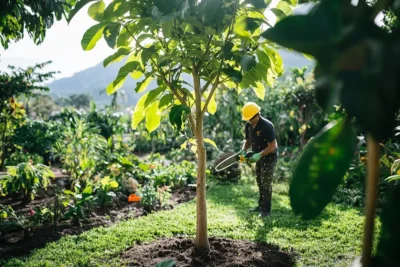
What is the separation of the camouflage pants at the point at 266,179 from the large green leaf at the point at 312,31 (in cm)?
531

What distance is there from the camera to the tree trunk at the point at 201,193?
3.12 m

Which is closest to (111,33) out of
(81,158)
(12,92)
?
(81,158)

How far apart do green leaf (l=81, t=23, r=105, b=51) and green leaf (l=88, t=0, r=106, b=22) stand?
0.07 metres

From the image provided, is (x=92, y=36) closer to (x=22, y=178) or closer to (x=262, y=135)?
(x=262, y=135)

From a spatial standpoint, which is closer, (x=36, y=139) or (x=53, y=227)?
(x=53, y=227)

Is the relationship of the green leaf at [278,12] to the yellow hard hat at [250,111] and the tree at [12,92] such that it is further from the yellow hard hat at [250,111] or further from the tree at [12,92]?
the tree at [12,92]

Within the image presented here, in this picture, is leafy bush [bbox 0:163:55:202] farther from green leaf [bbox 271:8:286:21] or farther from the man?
green leaf [bbox 271:8:286:21]

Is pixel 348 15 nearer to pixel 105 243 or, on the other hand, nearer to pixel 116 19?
pixel 116 19

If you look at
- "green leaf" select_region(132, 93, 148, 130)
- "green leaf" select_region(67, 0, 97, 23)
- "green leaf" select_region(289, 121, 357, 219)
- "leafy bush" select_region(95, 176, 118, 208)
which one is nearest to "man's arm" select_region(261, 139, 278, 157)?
"leafy bush" select_region(95, 176, 118, 208)

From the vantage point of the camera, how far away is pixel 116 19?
1.99m

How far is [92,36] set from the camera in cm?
194

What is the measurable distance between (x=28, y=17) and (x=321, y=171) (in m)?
3.81

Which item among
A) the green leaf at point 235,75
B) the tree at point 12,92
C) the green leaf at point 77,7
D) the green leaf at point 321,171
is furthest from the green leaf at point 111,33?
the tree at point 12,92

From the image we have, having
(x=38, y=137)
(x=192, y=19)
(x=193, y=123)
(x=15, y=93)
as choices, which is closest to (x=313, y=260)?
(x=193, y=123)
